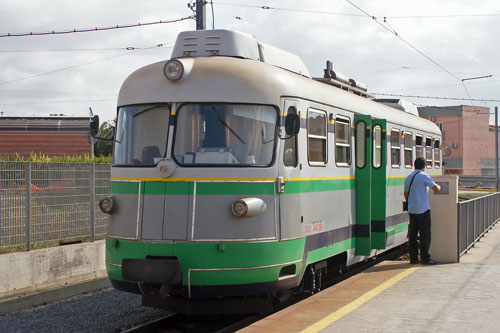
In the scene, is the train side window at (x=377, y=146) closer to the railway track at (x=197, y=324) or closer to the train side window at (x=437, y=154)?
the railway track at (x=197, y=324)

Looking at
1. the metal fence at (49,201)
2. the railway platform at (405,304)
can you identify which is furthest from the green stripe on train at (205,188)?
the metal fence at (49,201)

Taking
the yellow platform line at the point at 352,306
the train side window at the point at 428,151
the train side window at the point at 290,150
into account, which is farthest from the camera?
the train side window at the point at 428,151

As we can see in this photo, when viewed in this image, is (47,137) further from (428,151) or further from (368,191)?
(368,191)

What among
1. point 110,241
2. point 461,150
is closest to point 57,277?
point 110,241

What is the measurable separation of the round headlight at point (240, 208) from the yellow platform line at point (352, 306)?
1497 mm

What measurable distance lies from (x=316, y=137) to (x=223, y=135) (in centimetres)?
169

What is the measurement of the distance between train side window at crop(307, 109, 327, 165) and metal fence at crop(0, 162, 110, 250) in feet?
18.9

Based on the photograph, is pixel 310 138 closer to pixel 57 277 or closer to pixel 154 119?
pixel 154 119

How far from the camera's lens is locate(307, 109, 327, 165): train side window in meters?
9.12

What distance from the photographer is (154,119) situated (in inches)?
334

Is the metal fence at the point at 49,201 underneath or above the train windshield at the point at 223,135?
underneath

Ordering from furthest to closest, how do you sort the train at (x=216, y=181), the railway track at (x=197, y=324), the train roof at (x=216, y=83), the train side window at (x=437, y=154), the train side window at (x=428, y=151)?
the train side window at (x=437, y=154) → the train side window at (x=428, y=151) → the railway track at (x=197, y=324) → the train roof at (x=216, y=83) → the train at (x=216, y=181)

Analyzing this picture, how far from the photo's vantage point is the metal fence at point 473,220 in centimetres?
1255

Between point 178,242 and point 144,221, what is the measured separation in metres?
0.54
